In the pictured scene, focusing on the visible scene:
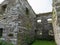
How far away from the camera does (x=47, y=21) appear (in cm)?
1209

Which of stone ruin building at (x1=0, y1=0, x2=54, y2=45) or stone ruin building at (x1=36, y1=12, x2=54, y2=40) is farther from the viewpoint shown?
stone ruin building at (x1=36, y1=12, x2=54, y2=40)

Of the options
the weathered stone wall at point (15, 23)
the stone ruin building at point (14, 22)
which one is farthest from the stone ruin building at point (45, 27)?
the weathered stone wall at point (15, 23)

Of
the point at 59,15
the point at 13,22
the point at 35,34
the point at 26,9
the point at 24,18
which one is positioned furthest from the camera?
the point at 35,34

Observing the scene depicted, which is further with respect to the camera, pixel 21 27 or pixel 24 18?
pixel 24 18

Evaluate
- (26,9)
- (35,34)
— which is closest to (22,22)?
(26,9)

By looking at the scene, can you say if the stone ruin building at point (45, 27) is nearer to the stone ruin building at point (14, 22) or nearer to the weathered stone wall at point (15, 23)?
the stone ruin building at point (14, 22)

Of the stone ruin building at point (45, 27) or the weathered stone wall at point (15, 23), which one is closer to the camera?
the weathered stone wall at point (15, 23)

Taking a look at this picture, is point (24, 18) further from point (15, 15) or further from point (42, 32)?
point (42, 32)

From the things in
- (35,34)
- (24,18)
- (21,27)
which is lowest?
(35,34)

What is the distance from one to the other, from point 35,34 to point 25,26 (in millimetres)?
2814

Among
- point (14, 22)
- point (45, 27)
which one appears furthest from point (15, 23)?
point (45, 27)

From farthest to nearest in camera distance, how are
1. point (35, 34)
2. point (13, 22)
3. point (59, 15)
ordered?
point (35, 34) < point (13, 22) < point (59, 15)

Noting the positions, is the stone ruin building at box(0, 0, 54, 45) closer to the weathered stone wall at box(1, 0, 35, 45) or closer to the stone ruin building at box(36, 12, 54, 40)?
the weathered stone wall at box(1, 0, 35, 45)

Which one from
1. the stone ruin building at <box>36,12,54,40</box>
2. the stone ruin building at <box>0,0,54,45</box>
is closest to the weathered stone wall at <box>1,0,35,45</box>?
the stone ruin building at <box>0,0,54,45</box>
